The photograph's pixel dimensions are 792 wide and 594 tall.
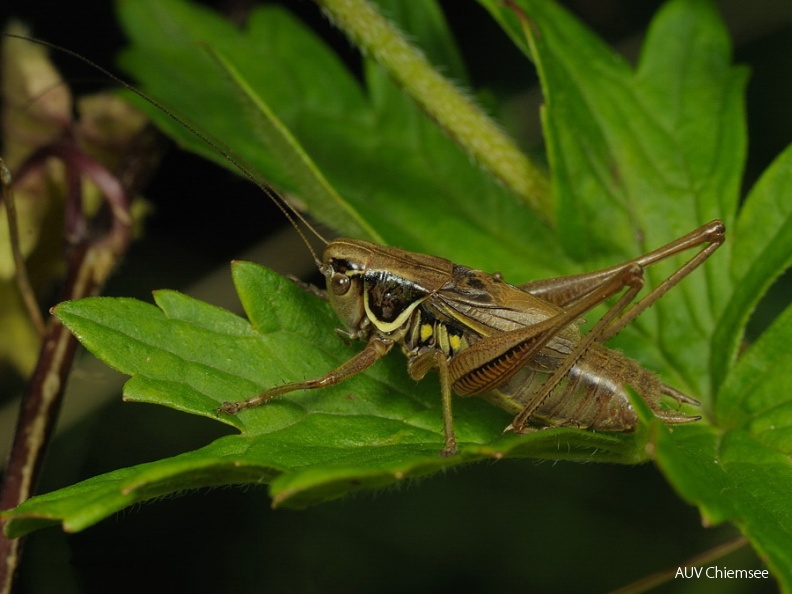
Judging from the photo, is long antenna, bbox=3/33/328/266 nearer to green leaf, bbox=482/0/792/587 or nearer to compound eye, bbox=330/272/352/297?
compound eye, bbox=330/272/352/297

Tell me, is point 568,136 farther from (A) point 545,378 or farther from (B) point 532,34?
(A) point 545,378

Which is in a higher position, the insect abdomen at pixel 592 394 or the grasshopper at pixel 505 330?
the grasshopper at pixel 505 330

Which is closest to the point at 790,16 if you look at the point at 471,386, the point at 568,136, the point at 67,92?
the point at 568,136

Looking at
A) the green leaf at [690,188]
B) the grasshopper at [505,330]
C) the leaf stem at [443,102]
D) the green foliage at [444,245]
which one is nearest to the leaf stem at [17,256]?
the green foliage at [444,245]

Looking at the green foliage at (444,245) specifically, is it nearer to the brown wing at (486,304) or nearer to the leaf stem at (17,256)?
the brown wing at (486,304)

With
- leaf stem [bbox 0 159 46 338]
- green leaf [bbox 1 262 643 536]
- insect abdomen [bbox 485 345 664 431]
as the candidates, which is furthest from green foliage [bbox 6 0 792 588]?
leaf stem [bbox 0 159 46 338]

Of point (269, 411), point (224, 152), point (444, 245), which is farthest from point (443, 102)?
point (269, 411)
